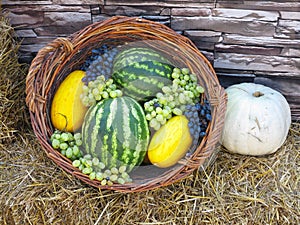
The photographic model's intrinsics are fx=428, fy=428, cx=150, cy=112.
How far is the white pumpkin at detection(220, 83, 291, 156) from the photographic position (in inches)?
71.0

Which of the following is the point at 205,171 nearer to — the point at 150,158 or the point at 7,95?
the point at 150,158

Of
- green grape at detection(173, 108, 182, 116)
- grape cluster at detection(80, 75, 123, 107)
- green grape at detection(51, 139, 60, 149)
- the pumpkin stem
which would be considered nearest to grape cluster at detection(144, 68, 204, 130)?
green grape at detection(173, 108, 182, 116)

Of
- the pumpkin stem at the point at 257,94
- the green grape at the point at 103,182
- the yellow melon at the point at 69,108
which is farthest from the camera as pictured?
the pumpkin stem at the point at 257,94

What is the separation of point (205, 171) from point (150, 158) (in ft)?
0.89

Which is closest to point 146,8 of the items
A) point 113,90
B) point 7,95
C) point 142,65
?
point 142,65

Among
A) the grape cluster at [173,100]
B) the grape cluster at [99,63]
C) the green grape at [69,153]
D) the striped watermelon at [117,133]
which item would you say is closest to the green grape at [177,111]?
the grape cluster at [173,100]

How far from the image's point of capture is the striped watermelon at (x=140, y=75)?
5.76ft

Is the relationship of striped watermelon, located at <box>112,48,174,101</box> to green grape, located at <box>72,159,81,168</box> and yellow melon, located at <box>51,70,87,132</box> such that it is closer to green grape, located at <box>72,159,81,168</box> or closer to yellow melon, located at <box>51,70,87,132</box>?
yellow melon, located at <box>51,70,87,132</box>

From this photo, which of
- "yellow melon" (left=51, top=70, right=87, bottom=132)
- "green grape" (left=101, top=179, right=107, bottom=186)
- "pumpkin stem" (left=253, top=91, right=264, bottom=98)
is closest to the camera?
"green grape" (left=101, top=179, right=107, bottom=186)

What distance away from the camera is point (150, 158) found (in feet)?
5.56

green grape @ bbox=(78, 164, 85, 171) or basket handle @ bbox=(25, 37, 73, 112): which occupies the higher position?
basket handle @ bbox=(25, 37, 73, 112)

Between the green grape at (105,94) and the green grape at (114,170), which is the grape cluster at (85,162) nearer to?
Answer: the green grape at (114,170)

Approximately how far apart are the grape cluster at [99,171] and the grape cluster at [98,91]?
224mm

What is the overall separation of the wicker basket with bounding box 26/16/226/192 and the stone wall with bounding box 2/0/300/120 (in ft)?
0.46
